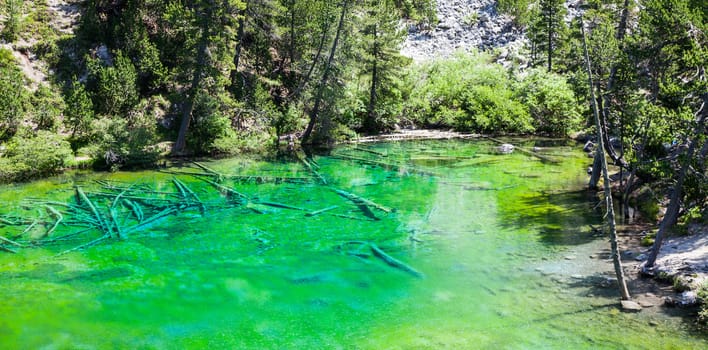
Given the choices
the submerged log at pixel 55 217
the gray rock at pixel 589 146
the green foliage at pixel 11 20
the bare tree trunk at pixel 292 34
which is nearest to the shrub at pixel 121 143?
the submerged log at pixel 55 217

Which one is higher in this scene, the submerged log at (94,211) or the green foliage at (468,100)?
the green foliage at (468,100)

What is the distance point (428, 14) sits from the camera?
65688mm

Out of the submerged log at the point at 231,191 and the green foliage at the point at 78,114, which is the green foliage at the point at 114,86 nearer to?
the green foliage at the point at 78,114

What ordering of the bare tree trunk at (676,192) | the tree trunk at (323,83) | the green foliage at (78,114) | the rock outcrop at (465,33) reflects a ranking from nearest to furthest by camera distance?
the bare tree trunk at (676,192) < the green foliage at (78,114) < the tree trunk at (323,83) < the rock outcrop at (465,33)

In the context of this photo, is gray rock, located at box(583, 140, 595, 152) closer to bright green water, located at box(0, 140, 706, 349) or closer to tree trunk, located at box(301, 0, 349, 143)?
bright green water, located at box(0, 140, 706, 349)

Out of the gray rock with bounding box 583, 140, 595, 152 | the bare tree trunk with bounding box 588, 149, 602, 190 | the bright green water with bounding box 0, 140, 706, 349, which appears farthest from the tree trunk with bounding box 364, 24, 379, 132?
the bare tree trunk with bounding box 588, 149, 602, 190

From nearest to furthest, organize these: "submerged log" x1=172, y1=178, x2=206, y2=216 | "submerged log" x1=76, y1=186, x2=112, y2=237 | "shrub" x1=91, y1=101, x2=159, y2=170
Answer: "submerged log" x1=76, y1=186, x2=112, y2=237, "submerged log" x1=172, y1=178, x2=206, y2=216, "shrub" x1=91, y1=101, x2=159, y2=170

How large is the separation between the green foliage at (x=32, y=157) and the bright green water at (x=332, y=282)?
4.86 ft

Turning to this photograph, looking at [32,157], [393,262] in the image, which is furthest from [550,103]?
[32,157]

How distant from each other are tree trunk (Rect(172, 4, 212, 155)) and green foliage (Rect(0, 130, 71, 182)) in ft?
22.1

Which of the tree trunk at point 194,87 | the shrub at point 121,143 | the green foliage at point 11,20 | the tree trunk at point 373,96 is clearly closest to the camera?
the shrub at point 121,143

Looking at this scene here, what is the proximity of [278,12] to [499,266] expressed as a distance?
1170 inches

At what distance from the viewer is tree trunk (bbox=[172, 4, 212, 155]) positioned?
97.4ft

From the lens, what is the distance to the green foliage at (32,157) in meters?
23.1
